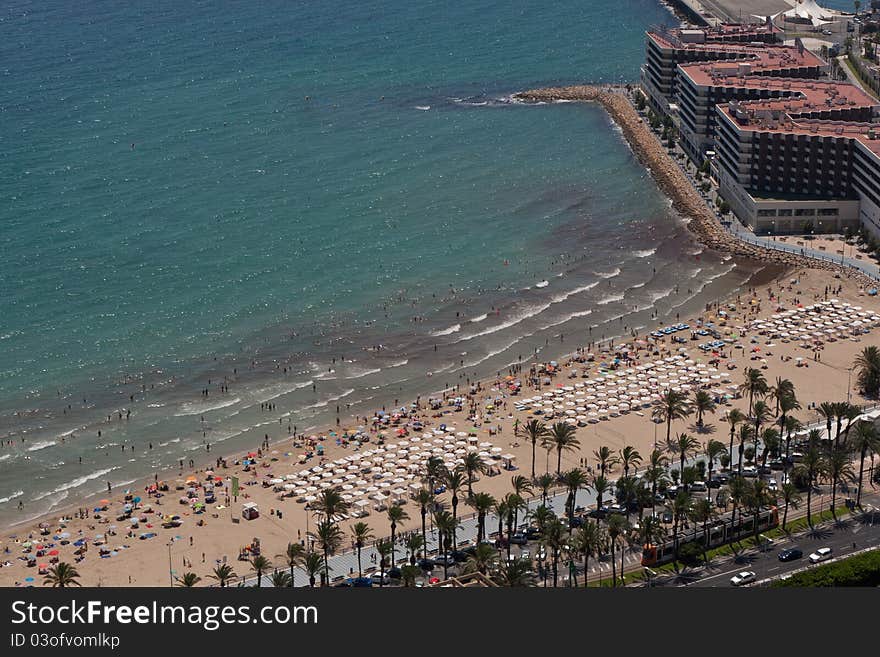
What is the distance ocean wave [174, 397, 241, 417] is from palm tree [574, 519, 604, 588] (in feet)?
165

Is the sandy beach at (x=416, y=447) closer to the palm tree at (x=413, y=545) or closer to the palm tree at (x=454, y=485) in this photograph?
the palm tree at (x=454, y=485)

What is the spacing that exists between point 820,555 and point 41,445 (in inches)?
2899

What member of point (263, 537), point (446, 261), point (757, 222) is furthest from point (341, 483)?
point (757, 222)

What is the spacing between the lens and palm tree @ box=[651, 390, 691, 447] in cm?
14512

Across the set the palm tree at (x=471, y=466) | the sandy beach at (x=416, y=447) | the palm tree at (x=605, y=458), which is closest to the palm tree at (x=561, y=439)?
the sandy beach at (x=416, y=447)

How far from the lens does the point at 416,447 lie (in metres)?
149

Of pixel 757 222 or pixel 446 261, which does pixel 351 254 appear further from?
pixel 757 222

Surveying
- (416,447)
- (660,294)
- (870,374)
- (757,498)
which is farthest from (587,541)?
(660,294)

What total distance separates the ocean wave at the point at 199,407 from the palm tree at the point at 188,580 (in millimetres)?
34155

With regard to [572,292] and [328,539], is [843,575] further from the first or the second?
[572,292]

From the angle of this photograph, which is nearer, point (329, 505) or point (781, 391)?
point (329, 505)

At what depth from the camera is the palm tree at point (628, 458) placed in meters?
135

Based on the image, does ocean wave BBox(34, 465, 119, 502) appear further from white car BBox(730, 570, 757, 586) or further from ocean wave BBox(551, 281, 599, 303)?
white car BBox(730, 570, 757, 586)

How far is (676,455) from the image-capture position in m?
144
